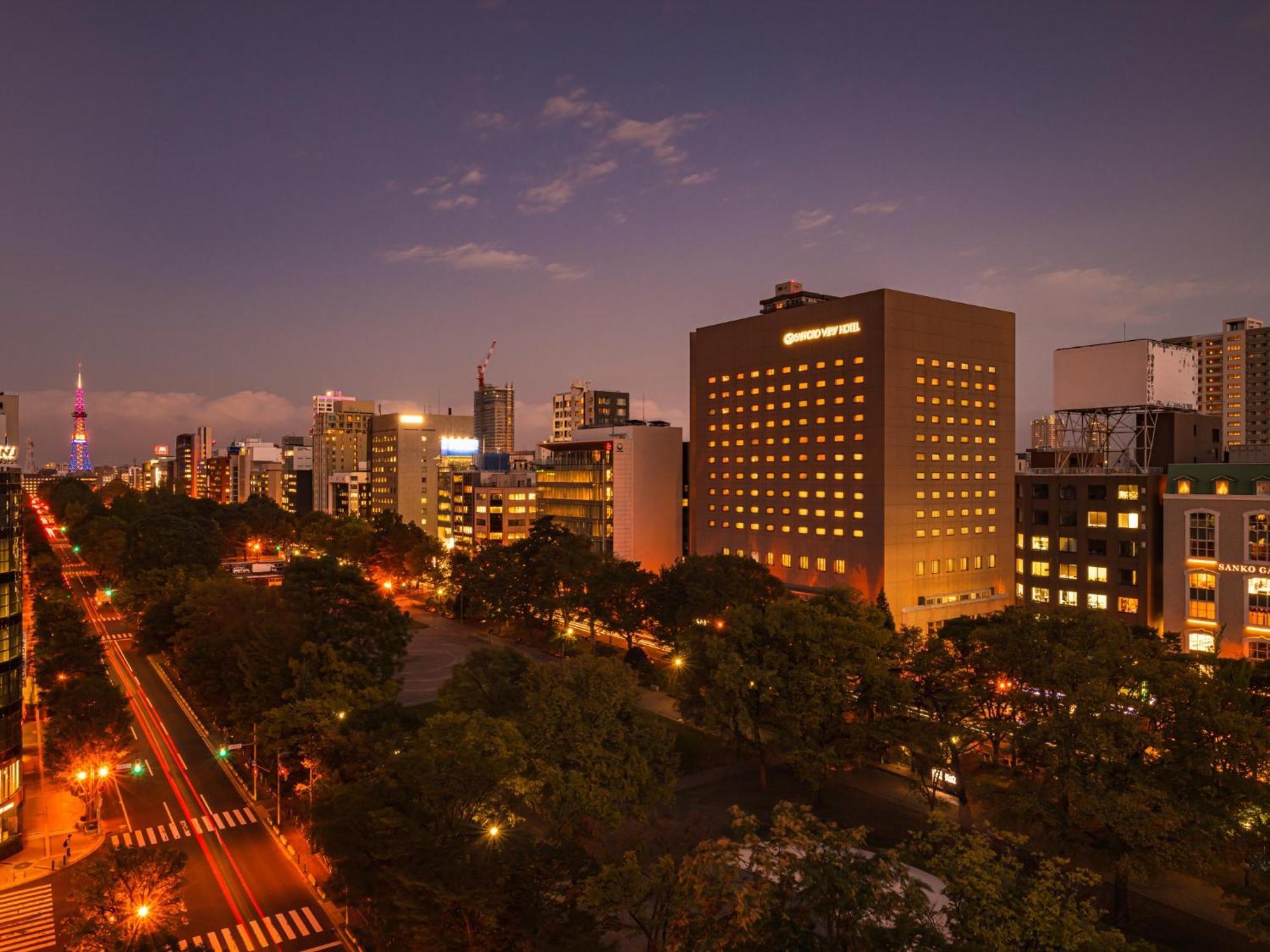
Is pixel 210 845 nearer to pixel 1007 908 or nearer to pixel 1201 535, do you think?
pixel 1007 908

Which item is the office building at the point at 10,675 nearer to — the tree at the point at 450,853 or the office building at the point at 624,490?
the tree at the point at 450,853

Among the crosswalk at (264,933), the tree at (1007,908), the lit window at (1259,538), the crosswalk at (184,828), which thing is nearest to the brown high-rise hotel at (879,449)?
the lit window at (1259,538)

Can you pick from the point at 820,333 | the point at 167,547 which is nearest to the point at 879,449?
the point at 820,333

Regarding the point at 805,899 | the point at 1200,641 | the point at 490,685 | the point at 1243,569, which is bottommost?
the point at 1200,641

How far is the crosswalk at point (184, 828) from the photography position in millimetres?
45969

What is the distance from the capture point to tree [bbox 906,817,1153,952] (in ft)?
64.1

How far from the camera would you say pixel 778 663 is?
50.3 meters

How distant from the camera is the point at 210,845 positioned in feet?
149

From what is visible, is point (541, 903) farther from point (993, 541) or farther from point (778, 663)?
point (993, 541)

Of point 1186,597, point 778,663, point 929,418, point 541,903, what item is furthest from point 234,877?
point 929,418

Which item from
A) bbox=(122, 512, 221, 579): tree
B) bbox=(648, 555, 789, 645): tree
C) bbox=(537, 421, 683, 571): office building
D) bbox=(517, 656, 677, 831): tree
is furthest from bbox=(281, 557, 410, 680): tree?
bbox=(537, 421, 683, 571): office building

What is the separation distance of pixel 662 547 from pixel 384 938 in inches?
4474

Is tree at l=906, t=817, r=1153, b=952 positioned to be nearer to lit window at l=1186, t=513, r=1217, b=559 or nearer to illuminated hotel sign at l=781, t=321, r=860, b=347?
lit window at l=1186, t=513, r=1217, b=559

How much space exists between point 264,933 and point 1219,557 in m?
87.6
